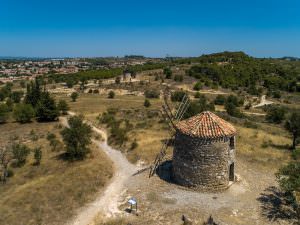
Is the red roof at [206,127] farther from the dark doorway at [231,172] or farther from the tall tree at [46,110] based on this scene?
the tall tree at [46,110]

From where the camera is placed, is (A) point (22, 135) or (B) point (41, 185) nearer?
(B) point (41, 185)

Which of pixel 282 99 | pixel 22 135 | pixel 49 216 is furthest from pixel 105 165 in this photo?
pixel 282 99

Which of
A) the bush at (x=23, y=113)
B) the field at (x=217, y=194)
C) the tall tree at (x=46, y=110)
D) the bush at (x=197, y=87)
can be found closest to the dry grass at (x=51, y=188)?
the field at (x=217, y=194)

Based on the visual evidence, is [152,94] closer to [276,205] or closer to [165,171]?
[165,171]

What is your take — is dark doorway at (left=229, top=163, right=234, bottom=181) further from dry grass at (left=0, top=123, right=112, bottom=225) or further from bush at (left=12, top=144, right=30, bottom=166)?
bush at (left=12, top=144, right=30, bottom=166)

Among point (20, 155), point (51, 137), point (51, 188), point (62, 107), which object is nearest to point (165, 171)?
point (51, 188)

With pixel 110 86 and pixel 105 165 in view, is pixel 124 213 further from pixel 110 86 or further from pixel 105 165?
pixel 110 86
